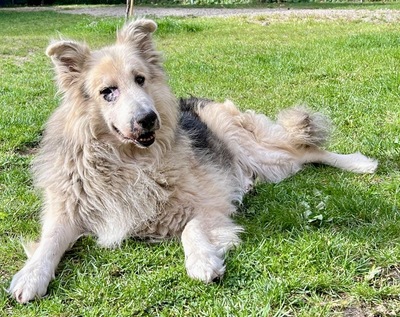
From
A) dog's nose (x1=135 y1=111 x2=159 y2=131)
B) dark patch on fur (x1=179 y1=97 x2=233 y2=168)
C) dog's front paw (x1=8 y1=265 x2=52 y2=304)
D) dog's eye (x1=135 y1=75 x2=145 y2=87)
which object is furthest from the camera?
dark patch on fur (x1=179 y1=97 x2=233 y2=168)

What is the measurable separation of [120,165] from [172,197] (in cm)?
40

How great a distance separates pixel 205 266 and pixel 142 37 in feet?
5.71

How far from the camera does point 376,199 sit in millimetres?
3330

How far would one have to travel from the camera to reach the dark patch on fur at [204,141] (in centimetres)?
364

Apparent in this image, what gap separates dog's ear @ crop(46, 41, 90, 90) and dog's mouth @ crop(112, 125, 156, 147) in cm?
48

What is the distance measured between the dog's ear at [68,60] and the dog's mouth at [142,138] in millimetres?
478

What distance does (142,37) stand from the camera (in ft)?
11.2

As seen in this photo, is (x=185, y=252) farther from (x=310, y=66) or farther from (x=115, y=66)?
(x=310, y=66)

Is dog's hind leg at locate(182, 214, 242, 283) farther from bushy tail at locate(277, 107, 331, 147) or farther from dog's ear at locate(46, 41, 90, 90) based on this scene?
bushy tail at locate(277, 107, 331, 147)

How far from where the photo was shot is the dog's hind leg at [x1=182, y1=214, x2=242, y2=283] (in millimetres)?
2559

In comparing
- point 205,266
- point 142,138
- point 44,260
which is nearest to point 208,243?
point 205,266

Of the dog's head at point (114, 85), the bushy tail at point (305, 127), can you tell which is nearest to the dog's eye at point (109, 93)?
the dog's head at point (114, 85)

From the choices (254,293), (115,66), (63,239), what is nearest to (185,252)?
(254,293)

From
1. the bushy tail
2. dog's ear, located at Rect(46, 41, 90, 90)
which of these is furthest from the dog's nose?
the bushy tail
